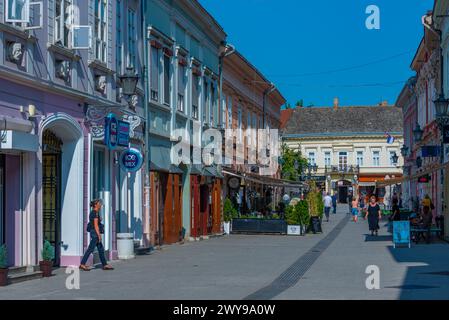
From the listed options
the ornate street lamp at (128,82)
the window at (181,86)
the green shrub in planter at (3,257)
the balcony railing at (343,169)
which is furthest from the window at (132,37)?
the balcony railing at (343,169)

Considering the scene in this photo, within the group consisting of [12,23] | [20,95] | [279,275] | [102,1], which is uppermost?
[102,1]

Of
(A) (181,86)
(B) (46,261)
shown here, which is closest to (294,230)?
(A) (181,86)

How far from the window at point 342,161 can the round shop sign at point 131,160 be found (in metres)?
81.8

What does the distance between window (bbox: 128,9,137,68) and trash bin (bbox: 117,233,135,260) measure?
4.97 m

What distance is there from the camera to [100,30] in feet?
71.8

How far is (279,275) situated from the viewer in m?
18.2

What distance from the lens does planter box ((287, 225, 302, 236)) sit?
36375 millimetres

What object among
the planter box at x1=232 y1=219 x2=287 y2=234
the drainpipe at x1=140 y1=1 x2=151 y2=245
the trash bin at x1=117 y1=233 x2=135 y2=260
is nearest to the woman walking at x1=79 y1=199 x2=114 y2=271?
the trash bin at x1=117 y1=233 x2=135 y2=260

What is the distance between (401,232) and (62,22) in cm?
1316

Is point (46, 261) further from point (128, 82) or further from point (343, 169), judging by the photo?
point (343, 169)

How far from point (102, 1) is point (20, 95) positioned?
569 cm
